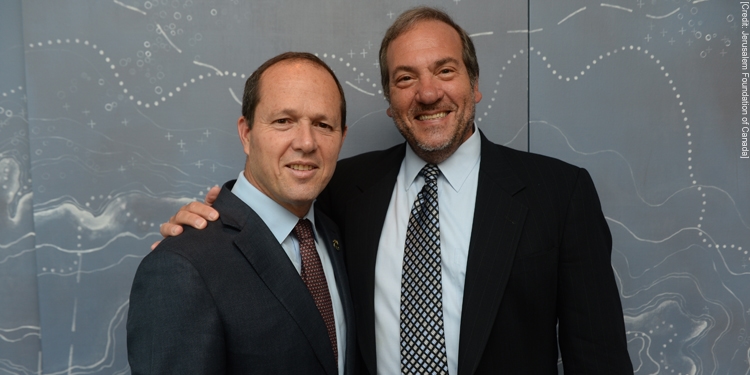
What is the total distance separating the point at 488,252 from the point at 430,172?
31 centimetres

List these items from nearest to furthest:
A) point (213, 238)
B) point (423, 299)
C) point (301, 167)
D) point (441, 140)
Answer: point (213, 238), point (301, 167), point (423, 299), point (441, 140)

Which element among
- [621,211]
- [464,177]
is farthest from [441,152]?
[621,211]

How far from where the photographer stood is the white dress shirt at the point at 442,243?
153cm

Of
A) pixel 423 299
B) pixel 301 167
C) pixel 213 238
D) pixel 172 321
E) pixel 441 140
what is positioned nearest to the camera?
pixel 172 321

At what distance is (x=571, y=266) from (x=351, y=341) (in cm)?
68

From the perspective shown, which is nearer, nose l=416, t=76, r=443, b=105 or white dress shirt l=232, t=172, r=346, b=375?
white dress shirt l=232, t=172, r=346, b=375

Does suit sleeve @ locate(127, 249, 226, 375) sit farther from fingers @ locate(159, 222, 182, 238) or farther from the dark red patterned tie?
the dark red patterned tie

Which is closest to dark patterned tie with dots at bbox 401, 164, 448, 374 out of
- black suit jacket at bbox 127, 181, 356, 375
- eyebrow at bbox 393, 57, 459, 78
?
black suit jacket at bbox 127, 181, 356, 375

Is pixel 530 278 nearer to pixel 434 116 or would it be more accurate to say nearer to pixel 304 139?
pixel 434 116

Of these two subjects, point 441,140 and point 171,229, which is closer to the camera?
point 171,229

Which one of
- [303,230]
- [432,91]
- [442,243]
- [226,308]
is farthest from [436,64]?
[226,308]

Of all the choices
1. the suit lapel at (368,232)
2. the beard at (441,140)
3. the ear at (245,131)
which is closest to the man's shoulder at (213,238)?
the ear at (245,131)

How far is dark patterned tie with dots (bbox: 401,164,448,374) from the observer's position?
1.49 meters

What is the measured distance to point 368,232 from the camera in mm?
1669
